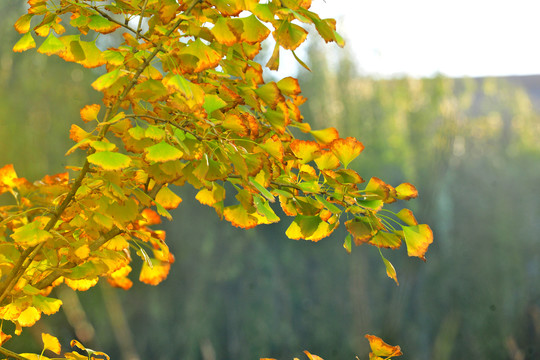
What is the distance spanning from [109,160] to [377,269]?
8.91 meters

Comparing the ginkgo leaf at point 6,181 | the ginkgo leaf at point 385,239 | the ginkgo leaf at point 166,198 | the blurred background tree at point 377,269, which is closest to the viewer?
the ginkgo leaf at point 385,239

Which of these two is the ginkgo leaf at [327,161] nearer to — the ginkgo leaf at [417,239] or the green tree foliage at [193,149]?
the green tree foliage at [193,149]

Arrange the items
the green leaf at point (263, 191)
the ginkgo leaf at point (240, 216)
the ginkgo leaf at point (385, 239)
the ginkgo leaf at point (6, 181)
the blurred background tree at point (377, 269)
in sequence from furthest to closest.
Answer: the blurred background tree at point (377, 269), the ginkgo leaf at point (6, 181), the ginkgo leaf at point (240, 216), the ginkgo leaf at point (385, 239), the green leaf at point (263, 191)

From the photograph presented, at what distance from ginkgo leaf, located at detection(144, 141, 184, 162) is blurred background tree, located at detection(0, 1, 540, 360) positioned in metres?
6.89

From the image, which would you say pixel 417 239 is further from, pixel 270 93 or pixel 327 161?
pixel 270 93

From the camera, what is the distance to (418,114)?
375 inches

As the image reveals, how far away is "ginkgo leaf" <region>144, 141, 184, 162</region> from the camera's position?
0.84 metres

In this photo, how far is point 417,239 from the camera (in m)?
0.94

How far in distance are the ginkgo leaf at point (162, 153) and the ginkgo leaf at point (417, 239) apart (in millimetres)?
428

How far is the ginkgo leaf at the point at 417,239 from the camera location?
923mm

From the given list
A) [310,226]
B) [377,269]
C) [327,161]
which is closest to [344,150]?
[327,161]

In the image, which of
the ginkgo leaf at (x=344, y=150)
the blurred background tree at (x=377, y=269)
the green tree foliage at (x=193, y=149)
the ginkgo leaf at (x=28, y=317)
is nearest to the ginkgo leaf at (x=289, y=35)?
the green tree foliage at (x=193, y=149)

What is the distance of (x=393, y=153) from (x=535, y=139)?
334cm

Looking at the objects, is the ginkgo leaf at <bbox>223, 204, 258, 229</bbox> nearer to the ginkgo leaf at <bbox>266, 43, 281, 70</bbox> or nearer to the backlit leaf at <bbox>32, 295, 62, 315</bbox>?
the ginkgo leaf at <bbox>266, 43, 281, 70</bbox>
